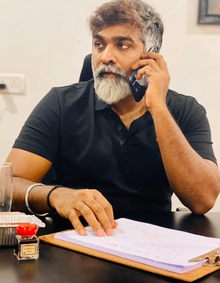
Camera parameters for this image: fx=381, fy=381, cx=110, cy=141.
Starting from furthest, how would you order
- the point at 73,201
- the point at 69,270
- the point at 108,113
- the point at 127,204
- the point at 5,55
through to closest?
the point at 5,55 < the point at 108,113 < the point at 127,204 < the point at 73,201 < the point at 69,270

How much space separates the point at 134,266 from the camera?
25.7 inches

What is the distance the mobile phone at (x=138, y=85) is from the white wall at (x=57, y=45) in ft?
2.69

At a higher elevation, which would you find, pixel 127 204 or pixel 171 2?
pixel 171 2

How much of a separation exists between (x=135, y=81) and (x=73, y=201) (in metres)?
A: 0.67

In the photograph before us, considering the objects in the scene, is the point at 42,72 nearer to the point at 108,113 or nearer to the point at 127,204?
the point at 108,113

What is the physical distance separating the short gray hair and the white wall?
0.70 metres

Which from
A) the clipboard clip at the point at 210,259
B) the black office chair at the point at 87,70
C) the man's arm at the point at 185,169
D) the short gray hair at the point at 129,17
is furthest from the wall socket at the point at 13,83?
the clipboard clip at the point at 210,259

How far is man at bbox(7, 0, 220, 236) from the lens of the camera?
1314 millimetres

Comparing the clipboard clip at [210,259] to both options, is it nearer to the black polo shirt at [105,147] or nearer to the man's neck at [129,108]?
the black polo shirt at [105,147]

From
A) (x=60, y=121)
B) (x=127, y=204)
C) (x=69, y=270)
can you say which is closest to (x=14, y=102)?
(x=60, y=121)

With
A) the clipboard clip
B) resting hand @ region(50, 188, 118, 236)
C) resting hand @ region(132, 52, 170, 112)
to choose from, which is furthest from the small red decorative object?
resting hand @ region(132, 52, 170, 112)

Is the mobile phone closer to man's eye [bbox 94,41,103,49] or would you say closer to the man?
the man

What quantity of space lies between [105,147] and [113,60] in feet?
1.09

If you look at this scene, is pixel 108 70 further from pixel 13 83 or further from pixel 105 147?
pixel 13 83
